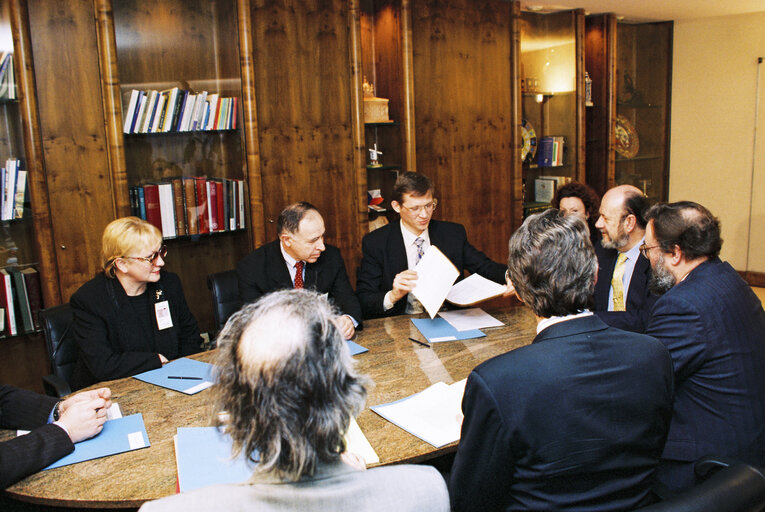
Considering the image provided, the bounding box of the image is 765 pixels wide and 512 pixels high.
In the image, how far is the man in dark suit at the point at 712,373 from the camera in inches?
80.0

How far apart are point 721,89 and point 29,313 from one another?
683cm

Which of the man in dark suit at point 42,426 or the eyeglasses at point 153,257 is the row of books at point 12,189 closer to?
the eyeglasses at point 153,257

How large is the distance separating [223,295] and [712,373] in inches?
93.5

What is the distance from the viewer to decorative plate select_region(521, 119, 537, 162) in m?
5.89

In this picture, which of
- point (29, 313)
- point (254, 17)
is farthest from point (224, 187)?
point (29, 313)

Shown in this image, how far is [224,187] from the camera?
14.2ft

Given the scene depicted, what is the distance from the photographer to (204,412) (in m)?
2.20

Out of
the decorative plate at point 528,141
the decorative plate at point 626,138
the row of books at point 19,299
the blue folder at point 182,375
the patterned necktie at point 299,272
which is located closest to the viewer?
the blue folder at point 182,375

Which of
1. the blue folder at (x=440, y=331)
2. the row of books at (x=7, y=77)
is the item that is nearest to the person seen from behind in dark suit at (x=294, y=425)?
the blue folder at (x=440, y=331)

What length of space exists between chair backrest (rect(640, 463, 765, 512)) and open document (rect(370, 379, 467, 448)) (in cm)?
77

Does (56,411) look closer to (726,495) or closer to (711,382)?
(726,495)

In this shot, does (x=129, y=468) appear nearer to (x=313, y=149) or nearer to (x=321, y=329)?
(x=321, y=329)

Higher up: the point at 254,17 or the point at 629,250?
the point at 254,17

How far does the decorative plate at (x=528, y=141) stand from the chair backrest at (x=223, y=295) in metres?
3.37
